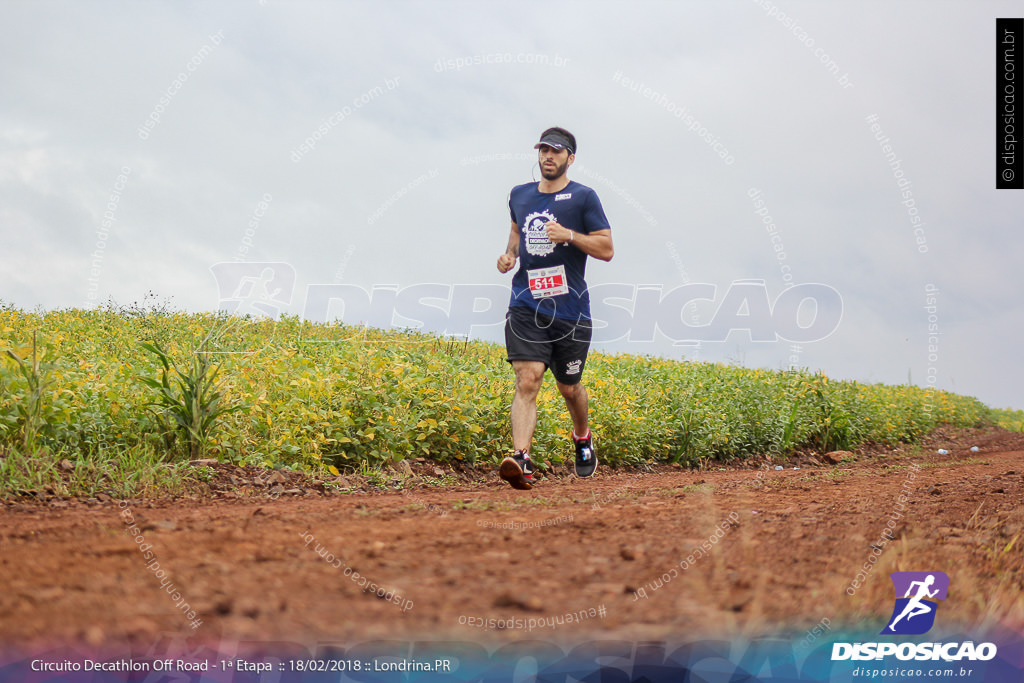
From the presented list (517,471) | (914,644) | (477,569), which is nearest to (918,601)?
(914,644)

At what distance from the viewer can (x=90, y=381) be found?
5.71 m

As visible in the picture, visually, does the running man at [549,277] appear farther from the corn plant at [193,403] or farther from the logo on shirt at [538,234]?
the corn plant at [193,403]

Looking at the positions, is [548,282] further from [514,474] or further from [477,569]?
[477,569]

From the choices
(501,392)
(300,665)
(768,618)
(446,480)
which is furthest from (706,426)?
(300,665)

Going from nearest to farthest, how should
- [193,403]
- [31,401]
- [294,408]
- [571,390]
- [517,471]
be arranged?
[31,401] → [517,471] → [193,403] → [571,390] → [294,408]

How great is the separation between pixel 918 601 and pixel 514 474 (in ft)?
10.1

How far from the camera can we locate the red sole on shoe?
17.1ft

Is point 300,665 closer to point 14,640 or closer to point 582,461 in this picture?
point 14,640

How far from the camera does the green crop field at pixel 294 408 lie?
5082 millimetres

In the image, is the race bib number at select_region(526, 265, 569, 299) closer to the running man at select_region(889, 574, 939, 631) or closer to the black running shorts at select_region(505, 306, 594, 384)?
the black running shorts at select_region(505, 306, 594, 384)

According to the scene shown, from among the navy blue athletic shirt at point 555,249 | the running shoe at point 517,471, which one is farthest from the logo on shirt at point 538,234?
the running shoe at point 517,471

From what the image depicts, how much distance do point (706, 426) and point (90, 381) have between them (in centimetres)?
718

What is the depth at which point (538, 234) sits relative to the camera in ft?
18.4

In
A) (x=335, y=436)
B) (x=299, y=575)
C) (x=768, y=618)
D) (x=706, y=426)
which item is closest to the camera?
(x=768, y=618)
